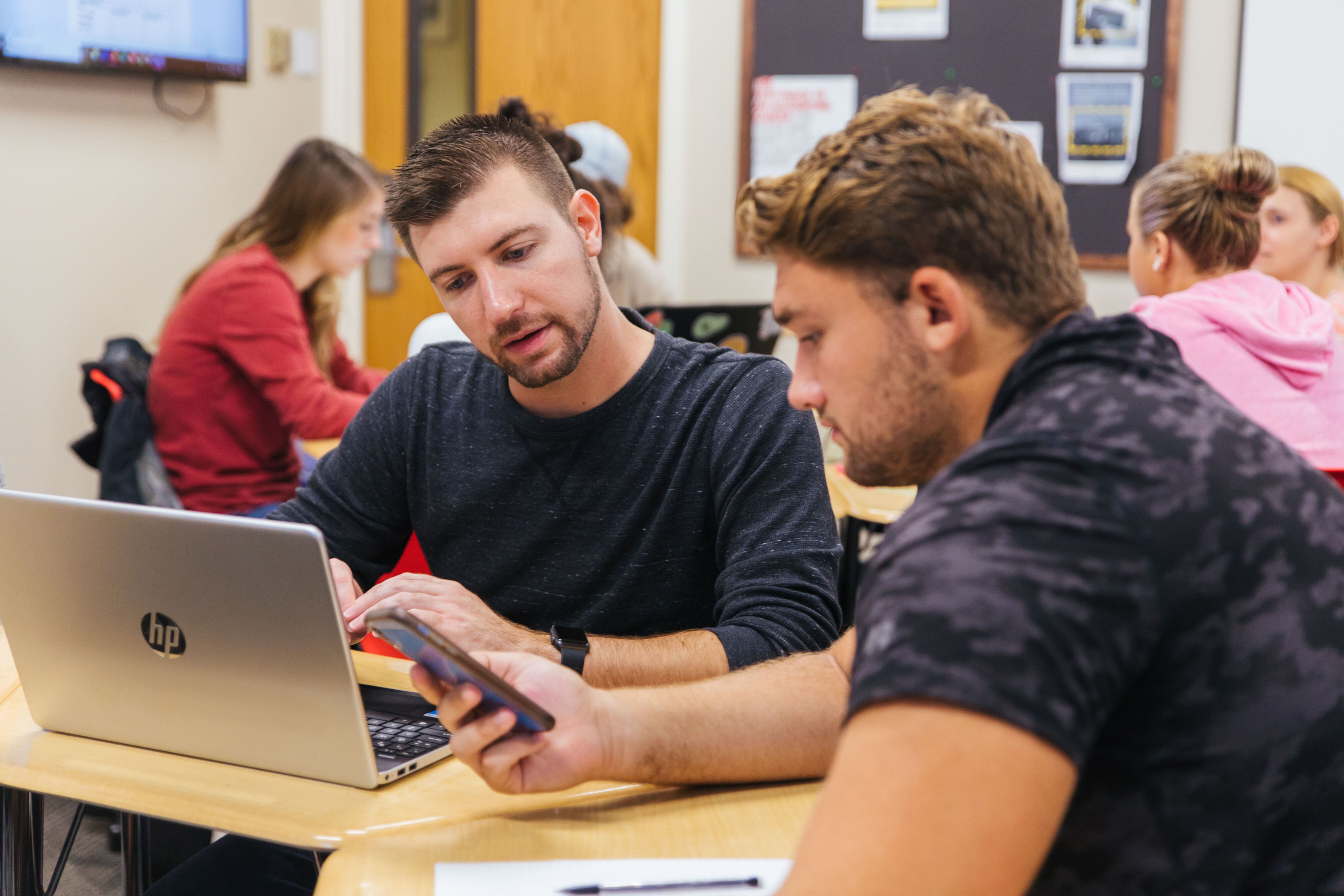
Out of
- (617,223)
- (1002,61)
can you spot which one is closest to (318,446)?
(617,223)

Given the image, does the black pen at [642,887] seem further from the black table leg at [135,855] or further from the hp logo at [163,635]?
the black table leg at [135,855]

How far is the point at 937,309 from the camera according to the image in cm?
85

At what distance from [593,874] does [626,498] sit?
2.12 ft

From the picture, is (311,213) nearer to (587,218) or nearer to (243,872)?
(587,218)

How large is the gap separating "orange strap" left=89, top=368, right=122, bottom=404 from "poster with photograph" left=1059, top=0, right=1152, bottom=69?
3063 mm

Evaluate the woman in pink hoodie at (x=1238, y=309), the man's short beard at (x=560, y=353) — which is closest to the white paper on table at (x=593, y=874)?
the man's short beard at (x=560, y=353)

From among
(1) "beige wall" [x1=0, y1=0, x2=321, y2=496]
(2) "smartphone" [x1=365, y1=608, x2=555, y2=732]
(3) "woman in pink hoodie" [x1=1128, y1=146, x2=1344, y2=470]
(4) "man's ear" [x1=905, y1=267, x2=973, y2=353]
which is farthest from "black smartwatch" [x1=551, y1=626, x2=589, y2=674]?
(1) "beige wall" [x1=0, y1=0, x2=321, y2=496]

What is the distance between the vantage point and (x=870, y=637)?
2.30 ft

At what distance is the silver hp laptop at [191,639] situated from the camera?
1.01m

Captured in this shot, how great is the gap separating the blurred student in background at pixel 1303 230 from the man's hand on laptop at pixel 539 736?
3064mm

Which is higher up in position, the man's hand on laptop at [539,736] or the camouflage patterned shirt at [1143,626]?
the camouflage patterned shirt at [1143,626]

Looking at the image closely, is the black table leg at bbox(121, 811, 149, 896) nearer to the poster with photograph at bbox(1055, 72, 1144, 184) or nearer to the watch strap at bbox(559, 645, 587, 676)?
the watch strap at bbox(559, 645, 587, 676)

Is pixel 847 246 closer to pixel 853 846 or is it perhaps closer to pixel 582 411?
pixel 853 846

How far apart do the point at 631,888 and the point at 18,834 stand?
72 cm
